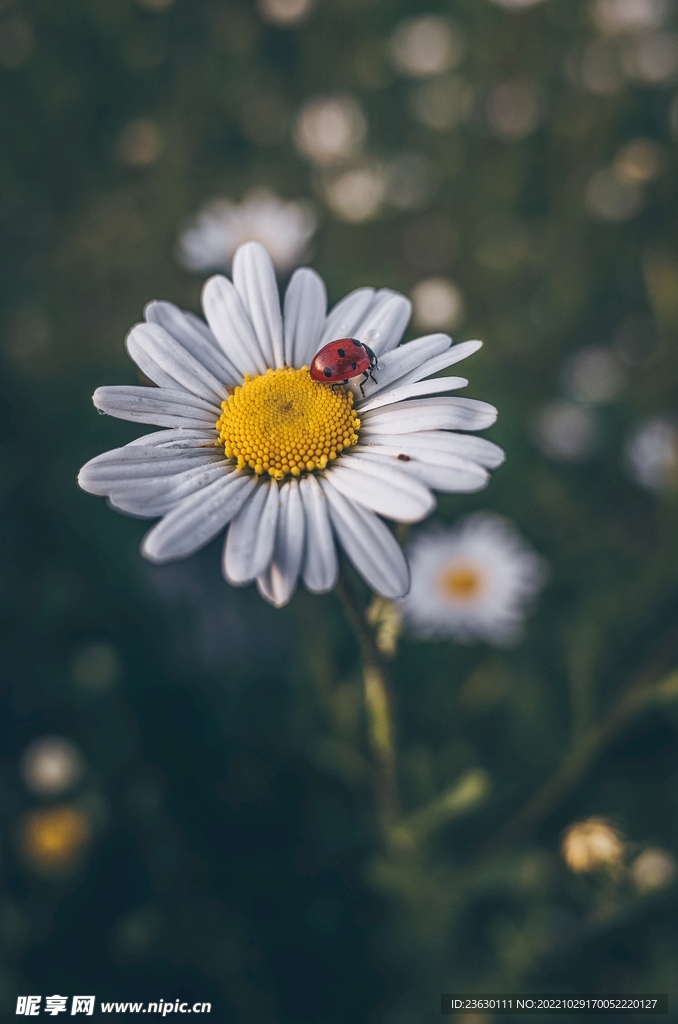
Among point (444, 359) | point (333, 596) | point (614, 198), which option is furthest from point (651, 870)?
point (614, 198)

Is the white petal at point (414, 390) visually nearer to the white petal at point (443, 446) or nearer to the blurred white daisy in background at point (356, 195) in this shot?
the white petal at point (443, 446)

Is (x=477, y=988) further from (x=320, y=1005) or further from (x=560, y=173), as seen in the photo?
(x=560, y=173)

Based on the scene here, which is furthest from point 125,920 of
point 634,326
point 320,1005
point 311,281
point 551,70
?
point 551,70

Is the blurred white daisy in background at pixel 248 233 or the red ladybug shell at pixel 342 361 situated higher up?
the blurred white daisy in background at pixel 248 233

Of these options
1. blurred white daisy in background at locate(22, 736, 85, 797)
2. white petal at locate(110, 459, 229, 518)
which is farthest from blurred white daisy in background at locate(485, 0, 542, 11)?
blurred white daisy in background at locate(22, 736, 85, 797)

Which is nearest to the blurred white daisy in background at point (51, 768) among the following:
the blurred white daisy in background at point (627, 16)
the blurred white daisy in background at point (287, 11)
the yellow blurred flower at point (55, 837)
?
the yellow blurred flower at point (55, 837)

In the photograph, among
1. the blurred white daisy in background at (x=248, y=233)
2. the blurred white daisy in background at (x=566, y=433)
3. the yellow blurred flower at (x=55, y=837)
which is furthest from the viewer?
the blurred white daisy in background at (x=566, y=433)

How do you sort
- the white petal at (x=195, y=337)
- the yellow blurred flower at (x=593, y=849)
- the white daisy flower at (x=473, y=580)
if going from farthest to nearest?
the white daisy flower at (x=473, y=580) < the yellow blurred flower at (x=593, y=849) < the white petal at (x=195, y=337)
